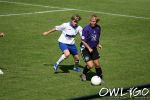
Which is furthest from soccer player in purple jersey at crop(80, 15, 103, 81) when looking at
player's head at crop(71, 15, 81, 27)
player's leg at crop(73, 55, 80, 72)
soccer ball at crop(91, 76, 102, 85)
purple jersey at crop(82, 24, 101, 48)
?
player's leg at crop(73, 55, 80, 72)

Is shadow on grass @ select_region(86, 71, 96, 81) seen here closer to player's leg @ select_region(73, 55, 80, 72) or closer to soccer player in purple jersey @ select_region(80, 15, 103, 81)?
player's leg @ select_region(73, 55, 80, 72)

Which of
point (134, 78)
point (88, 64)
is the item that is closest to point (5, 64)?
point (88, 64)

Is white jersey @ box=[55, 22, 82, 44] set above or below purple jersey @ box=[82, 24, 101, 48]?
above

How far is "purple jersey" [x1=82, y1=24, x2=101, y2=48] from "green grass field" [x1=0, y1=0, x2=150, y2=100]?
149 centimetres

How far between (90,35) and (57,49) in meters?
6.42

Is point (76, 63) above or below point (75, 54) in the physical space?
below

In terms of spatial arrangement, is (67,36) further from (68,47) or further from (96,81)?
(96,81)

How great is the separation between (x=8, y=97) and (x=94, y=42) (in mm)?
3922

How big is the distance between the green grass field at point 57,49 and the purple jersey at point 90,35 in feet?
4.88

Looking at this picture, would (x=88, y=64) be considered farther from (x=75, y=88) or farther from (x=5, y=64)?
(x=5, y=64)

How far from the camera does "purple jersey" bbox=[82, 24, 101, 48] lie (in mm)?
17000

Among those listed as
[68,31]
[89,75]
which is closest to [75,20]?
[68,31]

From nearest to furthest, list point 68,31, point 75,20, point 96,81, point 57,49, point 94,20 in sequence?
1. point 96,81
2. point 94,20
3. point 75,20
4. point 68,31
5. point 57,49

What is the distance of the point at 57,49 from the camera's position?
23.3 meters
